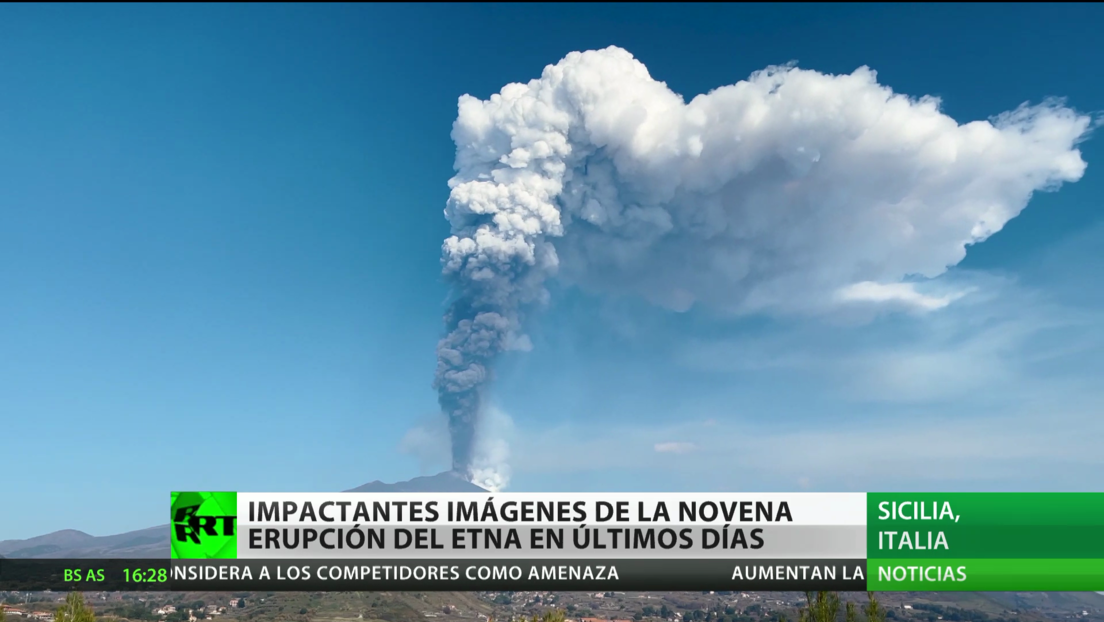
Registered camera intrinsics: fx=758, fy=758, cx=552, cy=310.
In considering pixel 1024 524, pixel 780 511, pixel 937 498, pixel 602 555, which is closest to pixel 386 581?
pixel 602 555

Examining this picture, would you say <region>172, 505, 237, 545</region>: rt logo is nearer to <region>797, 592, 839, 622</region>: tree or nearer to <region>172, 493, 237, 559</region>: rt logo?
<region>172, 493, 237, 559</region>: rt logo

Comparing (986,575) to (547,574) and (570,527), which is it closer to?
(570,527)

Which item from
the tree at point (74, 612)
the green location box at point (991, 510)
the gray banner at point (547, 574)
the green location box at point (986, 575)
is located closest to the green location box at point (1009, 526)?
the green location box at point (991, 510)

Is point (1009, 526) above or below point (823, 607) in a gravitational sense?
above

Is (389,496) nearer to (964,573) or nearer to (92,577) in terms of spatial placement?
(92,577)

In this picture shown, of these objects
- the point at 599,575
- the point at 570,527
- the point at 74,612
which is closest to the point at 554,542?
the point at 570,527

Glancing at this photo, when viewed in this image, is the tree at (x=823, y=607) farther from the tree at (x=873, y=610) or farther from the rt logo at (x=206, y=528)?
the rt logo at (x=206, y=528)
